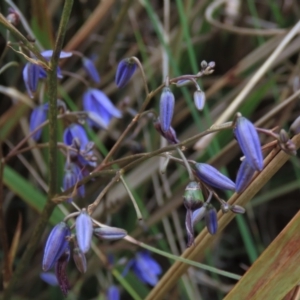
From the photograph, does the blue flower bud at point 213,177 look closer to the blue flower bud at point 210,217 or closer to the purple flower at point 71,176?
the blue flower bud at point 210,217

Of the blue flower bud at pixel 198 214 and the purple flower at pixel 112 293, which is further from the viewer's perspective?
the purple flower at pixel 112 293

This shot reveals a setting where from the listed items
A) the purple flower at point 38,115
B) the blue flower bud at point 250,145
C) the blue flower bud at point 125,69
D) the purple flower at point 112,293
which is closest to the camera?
the blue flower bud at point 250,145

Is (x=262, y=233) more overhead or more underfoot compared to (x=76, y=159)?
more underfoot

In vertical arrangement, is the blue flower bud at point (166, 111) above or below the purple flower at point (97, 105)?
above

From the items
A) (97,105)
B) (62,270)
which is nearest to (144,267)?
(97,105)

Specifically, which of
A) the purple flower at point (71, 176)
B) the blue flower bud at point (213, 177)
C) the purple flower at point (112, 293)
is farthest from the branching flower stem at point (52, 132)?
the purple flower at point (112, 293)

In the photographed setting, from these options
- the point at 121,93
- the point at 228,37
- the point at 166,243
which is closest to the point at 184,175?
the point at 166,243

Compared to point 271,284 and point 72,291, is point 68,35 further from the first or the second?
point 271,284
